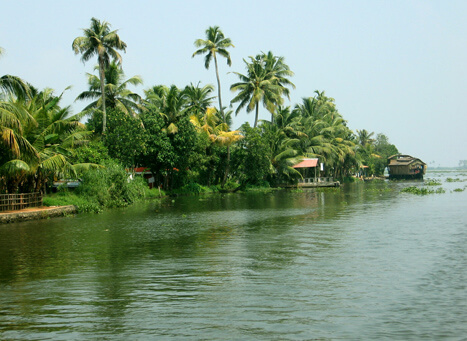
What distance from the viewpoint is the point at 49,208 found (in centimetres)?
2756

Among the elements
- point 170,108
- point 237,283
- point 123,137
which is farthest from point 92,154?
point 237,283

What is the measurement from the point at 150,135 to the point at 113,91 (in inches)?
204

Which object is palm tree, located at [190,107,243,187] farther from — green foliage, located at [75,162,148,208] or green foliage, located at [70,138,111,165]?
green foliage, located at [75,162,148,208]

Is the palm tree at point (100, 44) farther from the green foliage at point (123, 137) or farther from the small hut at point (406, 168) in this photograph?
→ the small hut at point (406, 168)

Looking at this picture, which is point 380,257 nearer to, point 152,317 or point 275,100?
point 152,317

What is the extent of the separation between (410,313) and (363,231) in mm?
10842

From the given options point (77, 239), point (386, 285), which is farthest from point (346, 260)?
point (77, 239)

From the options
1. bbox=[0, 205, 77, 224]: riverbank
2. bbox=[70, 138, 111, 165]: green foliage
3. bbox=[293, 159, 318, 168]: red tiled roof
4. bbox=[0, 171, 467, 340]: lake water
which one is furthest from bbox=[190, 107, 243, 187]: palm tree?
bbox=[0, 171, 467, 340]: lake water

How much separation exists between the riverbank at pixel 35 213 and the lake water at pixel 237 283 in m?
4.65

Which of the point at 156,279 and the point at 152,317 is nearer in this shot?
the point at 152,317

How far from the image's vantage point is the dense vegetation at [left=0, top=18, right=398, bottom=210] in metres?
26.6

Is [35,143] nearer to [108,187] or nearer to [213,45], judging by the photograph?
[108,187]

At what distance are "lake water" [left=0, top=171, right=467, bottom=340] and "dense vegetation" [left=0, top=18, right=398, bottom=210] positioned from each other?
777 cm

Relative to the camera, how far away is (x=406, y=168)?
96.9 m
